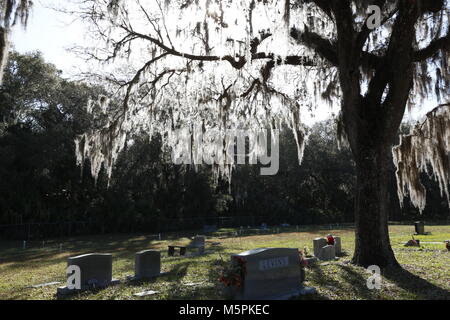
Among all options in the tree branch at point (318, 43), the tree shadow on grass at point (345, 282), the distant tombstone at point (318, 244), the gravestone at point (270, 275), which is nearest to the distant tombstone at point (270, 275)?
the gravestone at point (270, 275)

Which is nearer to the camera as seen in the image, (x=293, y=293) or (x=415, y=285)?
(x=293, y=293)

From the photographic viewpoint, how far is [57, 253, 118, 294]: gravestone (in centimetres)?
912

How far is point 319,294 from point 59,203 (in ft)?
103

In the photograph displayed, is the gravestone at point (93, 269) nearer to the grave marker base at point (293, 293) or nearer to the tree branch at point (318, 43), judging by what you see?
the grave marker base at point (293, 293)

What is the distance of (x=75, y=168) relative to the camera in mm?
34438

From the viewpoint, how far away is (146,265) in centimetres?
1039

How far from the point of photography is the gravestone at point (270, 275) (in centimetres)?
706

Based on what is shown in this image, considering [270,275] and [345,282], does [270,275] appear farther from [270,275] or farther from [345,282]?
[345,282]

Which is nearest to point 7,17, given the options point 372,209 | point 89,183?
point 372,209

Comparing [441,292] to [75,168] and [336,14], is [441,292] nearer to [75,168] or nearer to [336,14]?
[336,14]

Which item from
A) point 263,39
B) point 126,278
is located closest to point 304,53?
point 263,39

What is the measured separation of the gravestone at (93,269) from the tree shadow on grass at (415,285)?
662cm

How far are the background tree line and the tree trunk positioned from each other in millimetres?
15269

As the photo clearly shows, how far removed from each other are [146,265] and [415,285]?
256 inches
